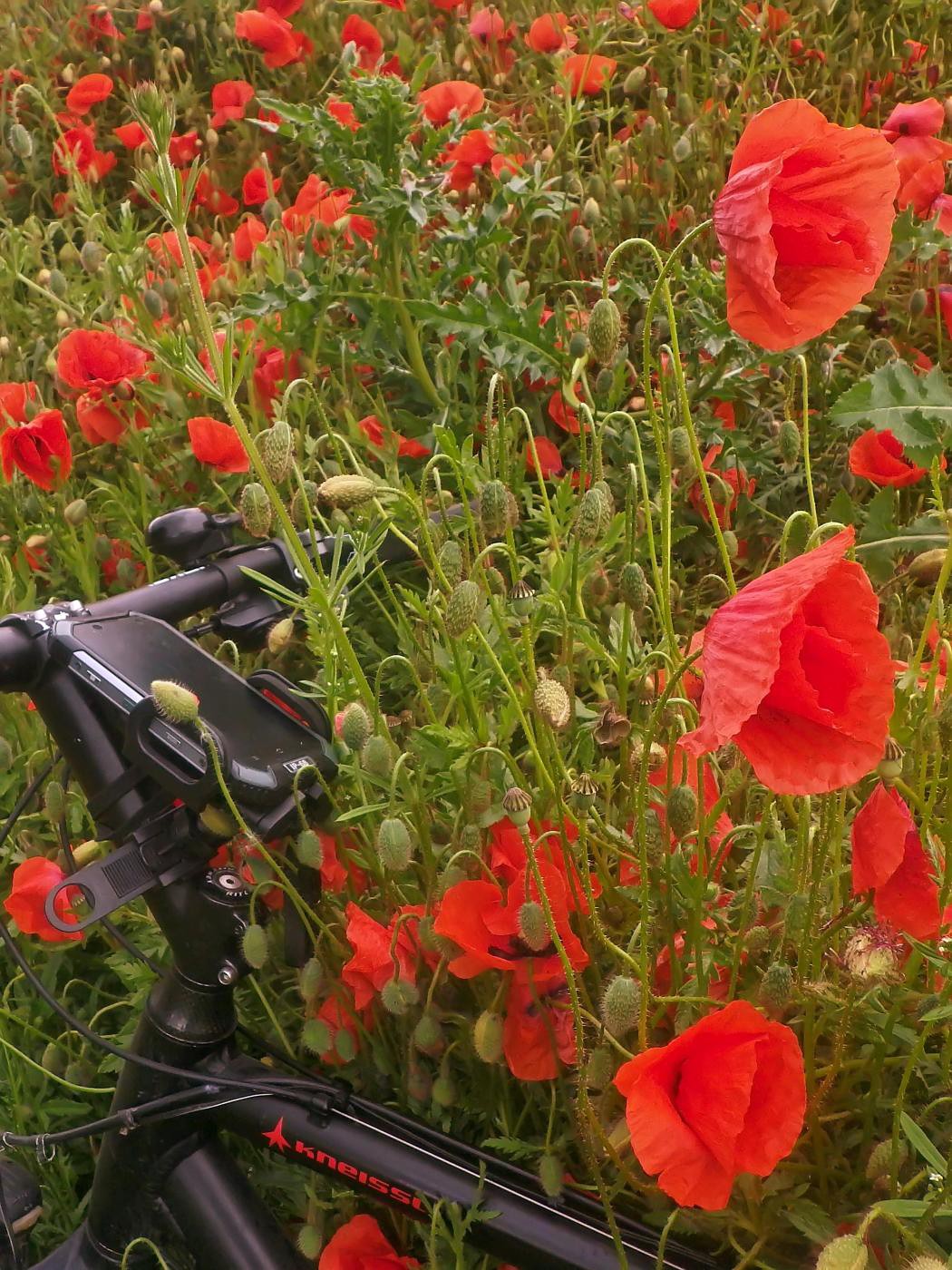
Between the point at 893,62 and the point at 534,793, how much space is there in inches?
72.5

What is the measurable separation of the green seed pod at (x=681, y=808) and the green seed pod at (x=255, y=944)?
1.07ft

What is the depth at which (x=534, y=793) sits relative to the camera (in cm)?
107

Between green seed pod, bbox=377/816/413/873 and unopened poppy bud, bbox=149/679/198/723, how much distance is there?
7.3 inches

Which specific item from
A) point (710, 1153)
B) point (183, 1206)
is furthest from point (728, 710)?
point (183, 1206)

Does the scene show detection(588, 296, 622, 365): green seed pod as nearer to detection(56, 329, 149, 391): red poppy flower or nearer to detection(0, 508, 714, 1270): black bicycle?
detection(0, 508, 714, 1270): black bicycle

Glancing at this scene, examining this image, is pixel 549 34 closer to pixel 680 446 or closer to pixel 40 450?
pixel 40 450

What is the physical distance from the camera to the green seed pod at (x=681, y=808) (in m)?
0.88

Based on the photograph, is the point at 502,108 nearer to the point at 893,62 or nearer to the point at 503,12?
the point at 503,12

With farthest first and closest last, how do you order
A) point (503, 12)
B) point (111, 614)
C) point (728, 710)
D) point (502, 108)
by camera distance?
point (503, 12) < point (502, 108) < point (111, 614) < point (728, 710)

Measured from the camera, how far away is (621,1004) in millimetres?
858

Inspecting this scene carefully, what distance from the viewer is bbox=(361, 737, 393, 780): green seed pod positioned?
101cm

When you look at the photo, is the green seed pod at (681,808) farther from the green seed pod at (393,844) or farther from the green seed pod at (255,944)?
the green seed pod at (255,944)

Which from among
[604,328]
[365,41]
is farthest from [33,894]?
[365,41]

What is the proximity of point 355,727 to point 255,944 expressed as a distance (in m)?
0.18
